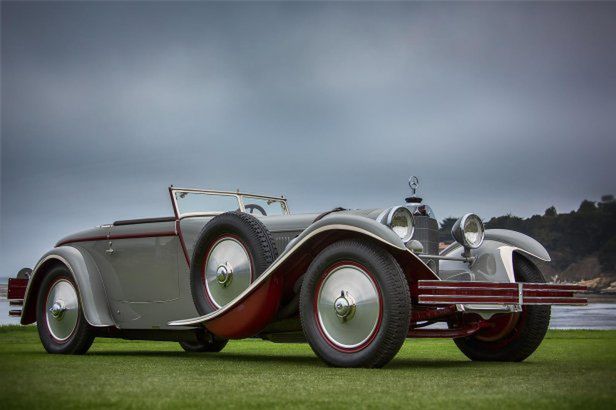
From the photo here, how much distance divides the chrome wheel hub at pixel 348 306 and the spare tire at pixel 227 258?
3.09 feet

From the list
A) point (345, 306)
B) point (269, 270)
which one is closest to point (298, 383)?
point (345, 306)

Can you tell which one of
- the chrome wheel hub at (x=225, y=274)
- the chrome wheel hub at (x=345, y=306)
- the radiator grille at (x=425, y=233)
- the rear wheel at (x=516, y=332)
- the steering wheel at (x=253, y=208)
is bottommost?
the rear wheel at (x=516, y=332)

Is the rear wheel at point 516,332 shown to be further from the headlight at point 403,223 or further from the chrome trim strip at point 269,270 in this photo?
the chrome trim strip at point 269,270

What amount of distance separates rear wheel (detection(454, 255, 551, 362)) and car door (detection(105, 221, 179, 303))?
10.5 ft

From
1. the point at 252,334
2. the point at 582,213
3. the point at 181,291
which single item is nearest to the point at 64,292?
the point at 181,291

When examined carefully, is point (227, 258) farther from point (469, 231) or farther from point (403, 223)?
point (469, 231)

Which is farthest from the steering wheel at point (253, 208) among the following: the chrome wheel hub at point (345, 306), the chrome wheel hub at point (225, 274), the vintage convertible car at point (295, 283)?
the chrome wheel hub at point (345, 306)

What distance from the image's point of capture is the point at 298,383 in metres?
5.41

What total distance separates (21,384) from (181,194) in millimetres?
4267

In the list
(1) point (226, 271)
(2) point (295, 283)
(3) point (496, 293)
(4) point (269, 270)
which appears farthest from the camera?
(1) point (226, 271)

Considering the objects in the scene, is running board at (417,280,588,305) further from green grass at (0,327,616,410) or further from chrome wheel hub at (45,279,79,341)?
chrome wheel hub at (45,279,79,341)

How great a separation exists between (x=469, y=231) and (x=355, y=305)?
1724mm

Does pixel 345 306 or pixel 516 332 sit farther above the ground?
pixel 345 306

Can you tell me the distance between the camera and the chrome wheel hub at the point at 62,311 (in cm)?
927
